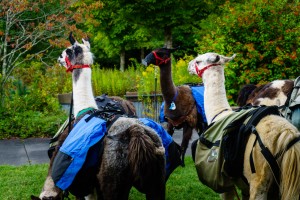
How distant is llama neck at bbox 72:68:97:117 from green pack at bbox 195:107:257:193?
141 cm

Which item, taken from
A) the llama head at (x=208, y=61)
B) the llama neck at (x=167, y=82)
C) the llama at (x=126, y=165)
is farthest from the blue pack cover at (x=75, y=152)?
the llama neck at (x=167, y=82)

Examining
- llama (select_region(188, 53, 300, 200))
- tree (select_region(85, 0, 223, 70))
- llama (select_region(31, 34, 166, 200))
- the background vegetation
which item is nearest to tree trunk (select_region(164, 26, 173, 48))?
tree (select_region(85, 0, 223, 70))

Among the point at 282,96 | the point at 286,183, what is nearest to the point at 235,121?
the point at 286,183

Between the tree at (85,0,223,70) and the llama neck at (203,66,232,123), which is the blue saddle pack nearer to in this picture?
the llama neck at (203,66,232,123)

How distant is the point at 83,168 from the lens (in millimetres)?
4211

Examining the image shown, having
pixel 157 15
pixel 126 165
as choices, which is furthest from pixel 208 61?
pixel 157 15

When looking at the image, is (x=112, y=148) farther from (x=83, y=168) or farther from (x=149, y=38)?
(x=149, y=38)

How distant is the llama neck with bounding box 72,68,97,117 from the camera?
5.36m

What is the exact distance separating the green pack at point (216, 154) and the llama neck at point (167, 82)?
10.3 feet

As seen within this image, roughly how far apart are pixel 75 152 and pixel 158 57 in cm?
371

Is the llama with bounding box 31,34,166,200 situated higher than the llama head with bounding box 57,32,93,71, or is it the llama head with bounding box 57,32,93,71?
the llama head with bounding box 57,32,93,71

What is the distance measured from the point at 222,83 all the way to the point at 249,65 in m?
5.87

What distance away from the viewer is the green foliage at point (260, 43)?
1073cm

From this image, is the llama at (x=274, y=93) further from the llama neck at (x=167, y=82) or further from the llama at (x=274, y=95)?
the llama neck at (x=167, y=82)
